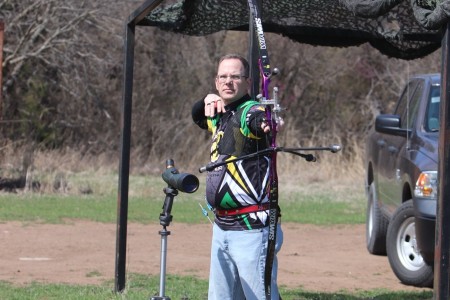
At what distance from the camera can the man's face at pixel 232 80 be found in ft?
18.7

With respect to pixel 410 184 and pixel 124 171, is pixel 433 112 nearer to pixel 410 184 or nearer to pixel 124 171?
pixel 410 184

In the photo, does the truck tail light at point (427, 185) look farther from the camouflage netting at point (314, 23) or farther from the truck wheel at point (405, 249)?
the camouflage netting at point (314, 23)

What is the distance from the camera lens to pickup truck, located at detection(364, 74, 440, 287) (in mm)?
9469

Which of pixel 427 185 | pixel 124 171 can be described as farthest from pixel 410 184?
pixel 124 171

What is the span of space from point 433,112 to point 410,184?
935 millimetres

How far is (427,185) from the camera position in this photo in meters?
9.53

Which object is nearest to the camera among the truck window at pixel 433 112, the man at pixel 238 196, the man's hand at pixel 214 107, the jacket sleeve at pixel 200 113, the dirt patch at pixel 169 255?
the man at pixel 238 196

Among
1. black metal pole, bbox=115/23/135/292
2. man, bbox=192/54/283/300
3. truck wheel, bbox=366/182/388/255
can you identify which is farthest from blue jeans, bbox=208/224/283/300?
truck wheel, bbox=366/182/388/255

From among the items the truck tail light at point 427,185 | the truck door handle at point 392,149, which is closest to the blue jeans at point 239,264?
the truck tail light at point 427,185

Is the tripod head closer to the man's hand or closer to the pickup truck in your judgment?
the man's hand

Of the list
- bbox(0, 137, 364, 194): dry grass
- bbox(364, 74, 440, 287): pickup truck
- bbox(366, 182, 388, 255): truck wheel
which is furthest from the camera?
bbox(0, 137, 364, 194): dry grass

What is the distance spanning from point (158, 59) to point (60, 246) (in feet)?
44.6

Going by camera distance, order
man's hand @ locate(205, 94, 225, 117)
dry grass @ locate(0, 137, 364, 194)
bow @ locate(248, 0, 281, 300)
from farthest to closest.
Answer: dry grass @ locate(0, 137, 364, 194)
man's hand @ locate(205, 94, 225, 117)
bow @ locate(248, 0, 281, 300)

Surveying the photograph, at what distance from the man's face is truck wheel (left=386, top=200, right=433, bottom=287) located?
455 centimetres
